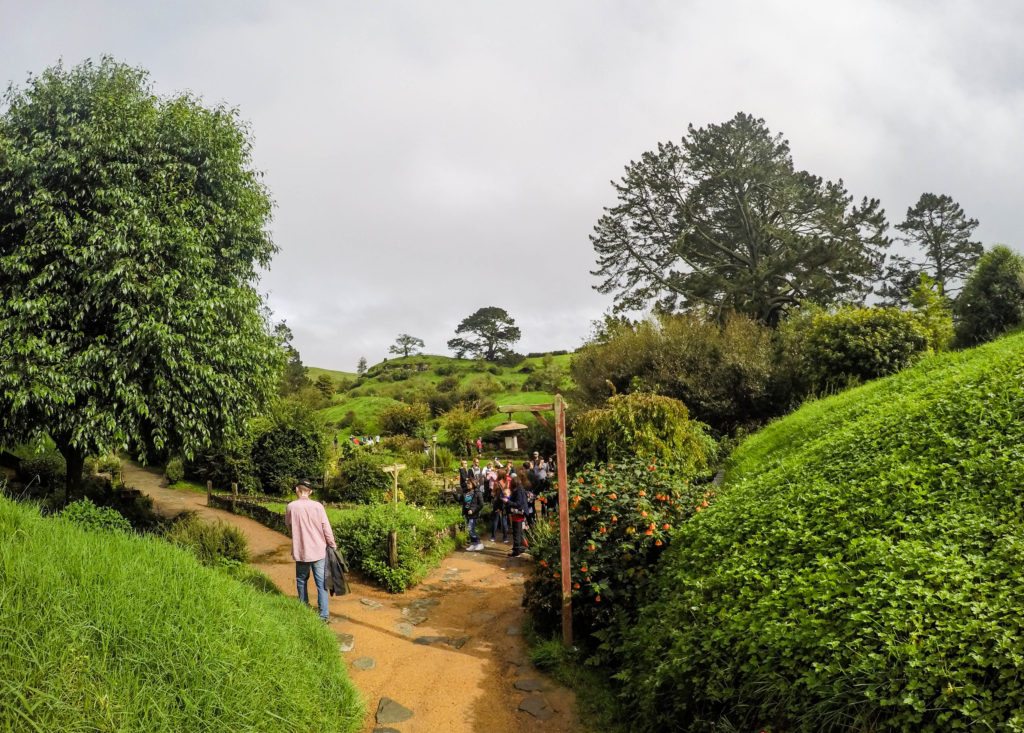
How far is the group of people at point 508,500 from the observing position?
12680 mm

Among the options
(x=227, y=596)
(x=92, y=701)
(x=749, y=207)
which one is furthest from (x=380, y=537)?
(x=749, y=207)

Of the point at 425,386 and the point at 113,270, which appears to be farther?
the point at 425,386

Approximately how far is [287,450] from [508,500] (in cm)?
1126

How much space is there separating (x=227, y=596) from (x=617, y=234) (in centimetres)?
3068

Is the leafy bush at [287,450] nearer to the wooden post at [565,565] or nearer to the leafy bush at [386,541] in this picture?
the leafy bush at [386,541]

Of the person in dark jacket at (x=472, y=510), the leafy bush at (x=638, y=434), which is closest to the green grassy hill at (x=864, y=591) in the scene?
the leafy bush at (x=638, y=434)

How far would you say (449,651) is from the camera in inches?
295

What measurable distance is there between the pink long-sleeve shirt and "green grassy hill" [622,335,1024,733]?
4.26 m

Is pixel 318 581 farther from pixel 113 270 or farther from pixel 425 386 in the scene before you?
pixel 425 386

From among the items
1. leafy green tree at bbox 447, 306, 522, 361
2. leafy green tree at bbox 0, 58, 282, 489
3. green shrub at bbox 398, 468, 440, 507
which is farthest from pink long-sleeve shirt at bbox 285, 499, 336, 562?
leafy green tree at bbox 447, 306, 522, 361

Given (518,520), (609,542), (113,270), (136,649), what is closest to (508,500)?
(518,520)

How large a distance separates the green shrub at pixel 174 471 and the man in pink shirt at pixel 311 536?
17128mm

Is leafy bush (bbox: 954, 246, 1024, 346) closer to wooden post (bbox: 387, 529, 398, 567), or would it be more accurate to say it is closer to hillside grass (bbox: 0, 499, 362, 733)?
wooden post (bbox: 387, 529, 398, 567)

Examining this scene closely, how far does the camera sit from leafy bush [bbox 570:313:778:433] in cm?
1820
